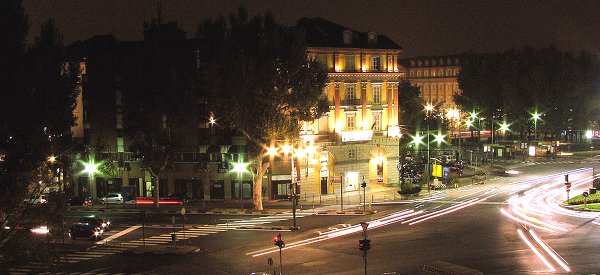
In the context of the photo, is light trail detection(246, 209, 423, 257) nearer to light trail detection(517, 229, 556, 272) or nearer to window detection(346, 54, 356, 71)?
light trail detection(517, 229, 556, 272)

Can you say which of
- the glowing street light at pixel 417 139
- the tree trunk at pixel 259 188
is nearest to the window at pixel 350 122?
the glowing street light at pixel 417 139

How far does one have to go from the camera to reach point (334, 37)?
7219 cm

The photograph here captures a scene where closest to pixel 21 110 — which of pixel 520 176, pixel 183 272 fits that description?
pixel 183 272

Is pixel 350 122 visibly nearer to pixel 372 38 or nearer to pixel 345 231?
pixel 372 38

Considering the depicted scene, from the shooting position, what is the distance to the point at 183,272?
3556 centimetres

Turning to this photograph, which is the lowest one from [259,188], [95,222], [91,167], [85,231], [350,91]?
[85,231]

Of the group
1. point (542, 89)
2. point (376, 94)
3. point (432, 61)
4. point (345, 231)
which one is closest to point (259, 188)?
point (345, 231)

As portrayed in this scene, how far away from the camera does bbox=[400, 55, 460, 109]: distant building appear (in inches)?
7141

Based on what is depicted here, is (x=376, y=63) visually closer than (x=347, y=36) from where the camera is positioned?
No

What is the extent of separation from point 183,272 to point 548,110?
8946 cm

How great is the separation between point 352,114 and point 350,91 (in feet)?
8.95

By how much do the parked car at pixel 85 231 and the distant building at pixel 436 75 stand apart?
143339 millimetres

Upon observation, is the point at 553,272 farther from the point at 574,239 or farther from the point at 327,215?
the point at 327,215

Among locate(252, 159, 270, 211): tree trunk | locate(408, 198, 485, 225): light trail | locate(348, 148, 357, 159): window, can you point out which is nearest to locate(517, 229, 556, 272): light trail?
locate(408, 198, 485, 225): light trail
